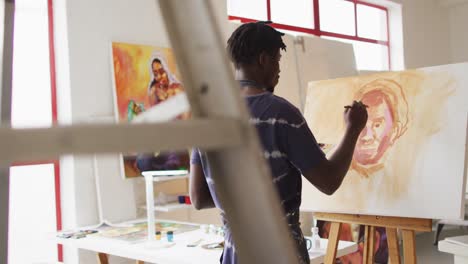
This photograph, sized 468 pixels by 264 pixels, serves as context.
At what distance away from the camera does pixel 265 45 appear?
52.3 inches

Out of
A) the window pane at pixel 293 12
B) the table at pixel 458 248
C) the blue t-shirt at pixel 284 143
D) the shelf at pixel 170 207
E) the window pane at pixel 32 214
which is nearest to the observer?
the blue t-shirt at pixel 284 143

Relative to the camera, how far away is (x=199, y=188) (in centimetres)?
143

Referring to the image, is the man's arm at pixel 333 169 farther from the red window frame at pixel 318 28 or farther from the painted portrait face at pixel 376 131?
the red window frame at pixel 318 28

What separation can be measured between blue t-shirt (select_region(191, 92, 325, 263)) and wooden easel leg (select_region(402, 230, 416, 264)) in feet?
3.50

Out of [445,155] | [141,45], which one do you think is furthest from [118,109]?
[445,155]

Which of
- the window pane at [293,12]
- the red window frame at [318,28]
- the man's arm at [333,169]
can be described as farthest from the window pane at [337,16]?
the man's arm at [333,169]

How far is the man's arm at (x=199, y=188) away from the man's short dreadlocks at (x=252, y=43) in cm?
32

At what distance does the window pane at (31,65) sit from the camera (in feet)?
10.1

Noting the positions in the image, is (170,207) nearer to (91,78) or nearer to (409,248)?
(91,78)

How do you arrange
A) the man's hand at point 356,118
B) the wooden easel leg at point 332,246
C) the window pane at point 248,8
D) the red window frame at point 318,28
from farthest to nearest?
the red window frame at point 318,28 → the window pane at point 248,8 → the wooden easel leg at point 332,246 → the man's hand at point 356,118

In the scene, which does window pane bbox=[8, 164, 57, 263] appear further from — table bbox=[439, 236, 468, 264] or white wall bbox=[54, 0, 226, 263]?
table bbox=[439, 236, 468, 264]

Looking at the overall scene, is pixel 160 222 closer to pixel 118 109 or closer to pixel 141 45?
pixel 118 109

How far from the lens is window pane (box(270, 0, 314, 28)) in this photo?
482cm

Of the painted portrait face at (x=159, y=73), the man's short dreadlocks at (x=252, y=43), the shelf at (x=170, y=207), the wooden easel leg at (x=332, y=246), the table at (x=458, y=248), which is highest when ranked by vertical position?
the painted portrait face at (x=159, y=73)
